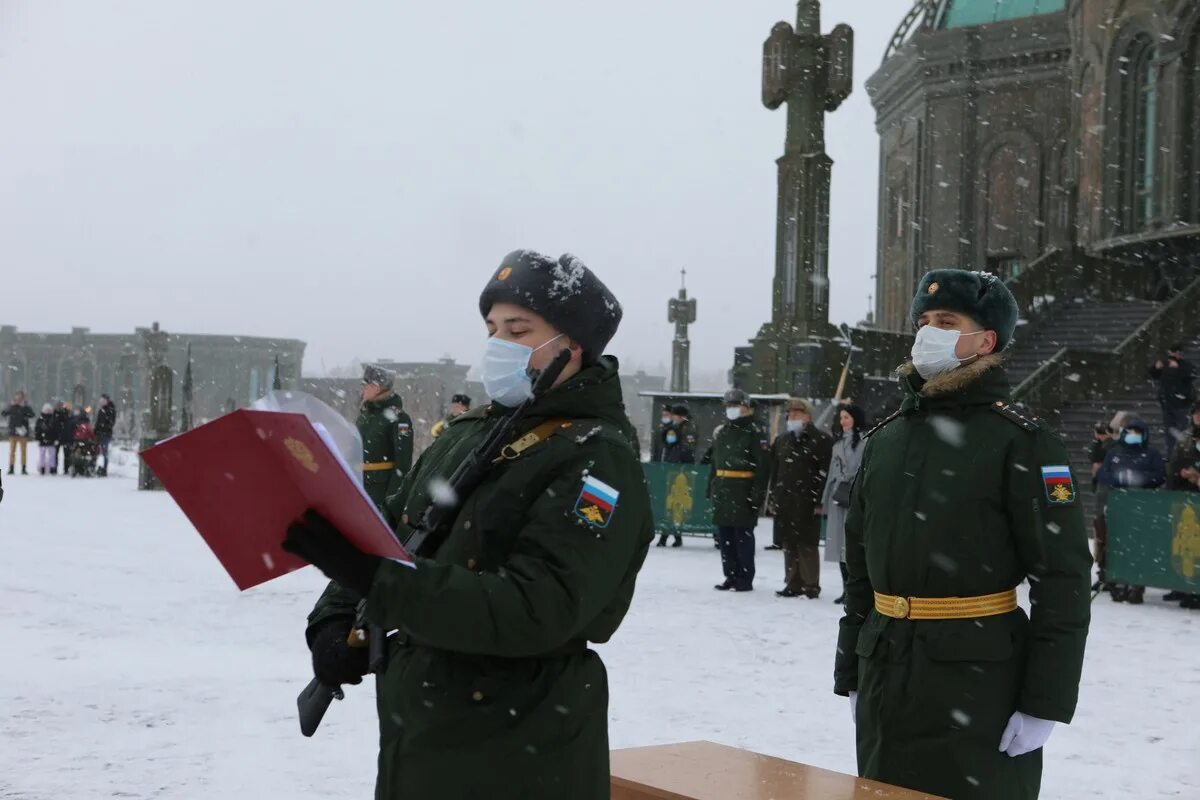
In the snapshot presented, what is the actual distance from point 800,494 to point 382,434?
13.3ft

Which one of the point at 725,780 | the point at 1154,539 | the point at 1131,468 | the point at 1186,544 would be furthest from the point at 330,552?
the point at 1131,468

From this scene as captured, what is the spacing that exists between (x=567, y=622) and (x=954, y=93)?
1471 inches

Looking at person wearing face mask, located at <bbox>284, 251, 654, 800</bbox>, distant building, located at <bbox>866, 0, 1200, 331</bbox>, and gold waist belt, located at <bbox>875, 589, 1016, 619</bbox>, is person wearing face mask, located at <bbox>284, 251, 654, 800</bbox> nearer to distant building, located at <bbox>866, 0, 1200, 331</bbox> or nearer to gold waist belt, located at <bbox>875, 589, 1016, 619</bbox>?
gold waist belt, located at <bbox>875, 589, 1016, 619</bbox>

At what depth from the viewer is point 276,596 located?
38.0ft

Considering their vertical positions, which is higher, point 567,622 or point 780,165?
point 780,165

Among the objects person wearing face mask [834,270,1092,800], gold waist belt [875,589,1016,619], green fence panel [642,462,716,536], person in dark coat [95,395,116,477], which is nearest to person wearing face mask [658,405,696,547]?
green fence panel [642,462,716,536]

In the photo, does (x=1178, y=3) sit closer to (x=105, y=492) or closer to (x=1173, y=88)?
(x=1173, y=88)

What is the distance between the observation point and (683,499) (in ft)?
57.6

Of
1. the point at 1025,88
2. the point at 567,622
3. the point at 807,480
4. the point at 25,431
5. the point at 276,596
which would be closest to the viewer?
the point at 567,622

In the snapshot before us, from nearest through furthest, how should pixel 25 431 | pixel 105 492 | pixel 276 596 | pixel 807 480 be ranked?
1. pixel 276 596
2. pixel 807 480
3. pixel 105 492
4. pixel 25 431

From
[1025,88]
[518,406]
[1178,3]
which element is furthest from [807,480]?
[1025,88]

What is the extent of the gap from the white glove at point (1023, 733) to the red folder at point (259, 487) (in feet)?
6.74

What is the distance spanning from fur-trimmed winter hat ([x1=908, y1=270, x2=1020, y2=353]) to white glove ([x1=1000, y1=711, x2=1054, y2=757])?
1129 millimetres

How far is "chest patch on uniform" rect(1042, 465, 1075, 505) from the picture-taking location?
→ 12.3 feet
